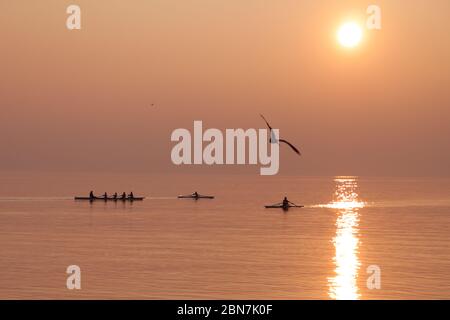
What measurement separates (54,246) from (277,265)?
84.5ft

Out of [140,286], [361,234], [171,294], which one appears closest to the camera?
[171,294]

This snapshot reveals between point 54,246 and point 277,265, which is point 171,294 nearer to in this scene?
point 277,265

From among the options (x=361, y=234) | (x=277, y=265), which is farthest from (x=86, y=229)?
(x=277, y=265)

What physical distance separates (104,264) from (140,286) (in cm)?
1171

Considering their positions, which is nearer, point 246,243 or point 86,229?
point 246,243

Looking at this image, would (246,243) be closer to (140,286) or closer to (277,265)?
(277,265)
